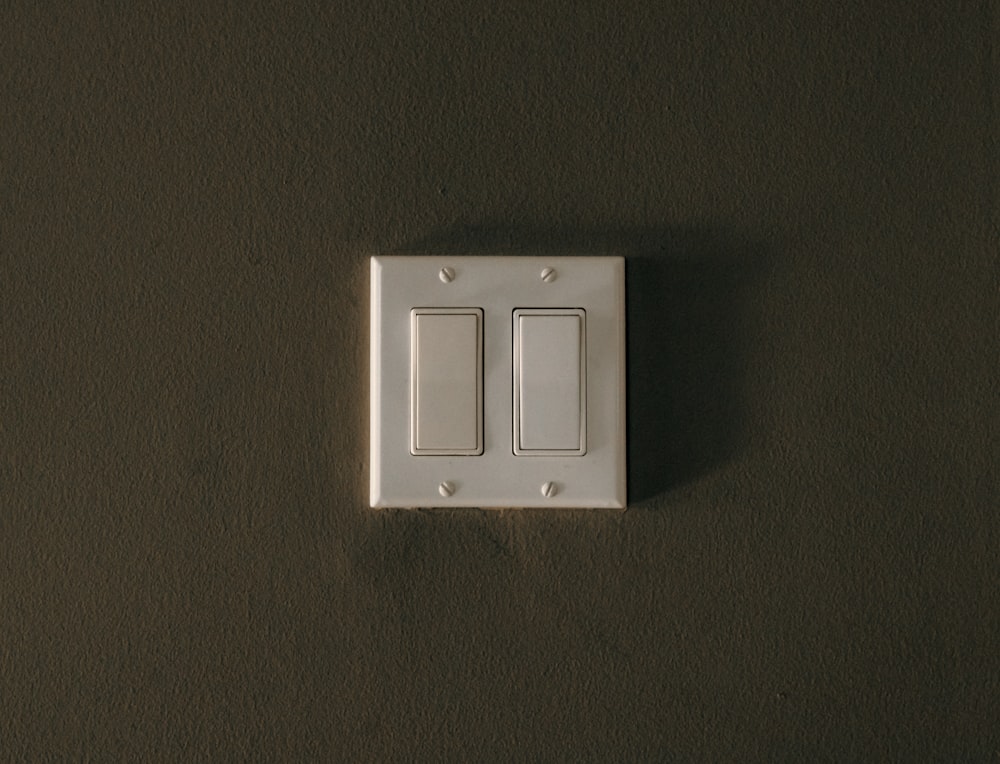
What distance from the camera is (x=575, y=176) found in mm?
592

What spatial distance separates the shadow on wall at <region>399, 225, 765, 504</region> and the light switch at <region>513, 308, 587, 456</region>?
1.6 inches

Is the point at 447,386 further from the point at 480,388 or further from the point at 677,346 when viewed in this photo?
the point at 677,346

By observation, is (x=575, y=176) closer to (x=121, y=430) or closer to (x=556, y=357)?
(x=556, y=357)

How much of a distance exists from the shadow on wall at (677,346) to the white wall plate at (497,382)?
2 centimetres

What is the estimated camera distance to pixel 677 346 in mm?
592

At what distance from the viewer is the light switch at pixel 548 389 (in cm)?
56

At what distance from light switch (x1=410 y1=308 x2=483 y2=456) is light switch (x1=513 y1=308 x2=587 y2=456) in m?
0.02

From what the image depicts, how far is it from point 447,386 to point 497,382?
28 millimetres

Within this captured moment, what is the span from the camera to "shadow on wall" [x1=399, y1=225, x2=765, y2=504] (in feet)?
1.94

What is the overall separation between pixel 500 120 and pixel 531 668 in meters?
0.32

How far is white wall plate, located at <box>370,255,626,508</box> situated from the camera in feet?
1.86

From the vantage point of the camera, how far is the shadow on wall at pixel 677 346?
23.3 inches

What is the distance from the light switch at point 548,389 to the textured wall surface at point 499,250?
0.15 feet

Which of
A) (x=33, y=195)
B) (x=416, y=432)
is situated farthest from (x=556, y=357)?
(x=33, y=195)
